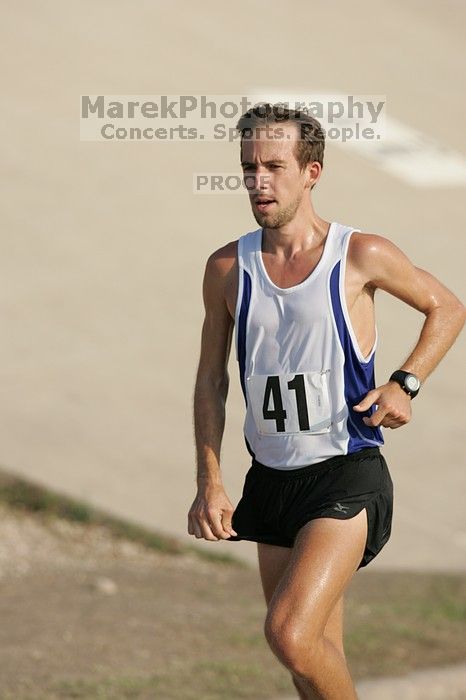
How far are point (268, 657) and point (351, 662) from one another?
16.2 inches

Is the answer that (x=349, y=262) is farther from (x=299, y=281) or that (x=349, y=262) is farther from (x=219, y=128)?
(x=219, y=128)

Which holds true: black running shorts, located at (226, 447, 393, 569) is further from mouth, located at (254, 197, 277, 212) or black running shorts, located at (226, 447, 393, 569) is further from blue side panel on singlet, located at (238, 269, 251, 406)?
mouth, located at (254, 197, 277, 212)

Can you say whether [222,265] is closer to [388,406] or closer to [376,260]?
[376,260]

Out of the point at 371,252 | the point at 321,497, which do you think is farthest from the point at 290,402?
the point at 371,252

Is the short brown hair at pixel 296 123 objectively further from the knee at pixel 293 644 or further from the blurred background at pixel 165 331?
the blurred background at pixel 165 331

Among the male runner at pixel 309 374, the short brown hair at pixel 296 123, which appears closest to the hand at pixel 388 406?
the male runner at pixel 309 374

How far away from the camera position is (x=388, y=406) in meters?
4.54

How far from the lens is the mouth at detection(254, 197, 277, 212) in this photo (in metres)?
4.68

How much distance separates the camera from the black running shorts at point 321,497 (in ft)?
15.4

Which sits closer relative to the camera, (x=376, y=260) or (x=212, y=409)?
(x=376, y=260)

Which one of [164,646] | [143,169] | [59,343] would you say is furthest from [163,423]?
[143,169]

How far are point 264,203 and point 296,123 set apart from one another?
0.29m

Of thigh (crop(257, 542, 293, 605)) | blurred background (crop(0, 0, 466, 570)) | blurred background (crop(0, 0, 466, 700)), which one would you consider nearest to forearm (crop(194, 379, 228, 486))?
thigh (crop(257, 542, 293, 605))

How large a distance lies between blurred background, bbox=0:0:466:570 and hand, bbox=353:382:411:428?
4.44 meters
